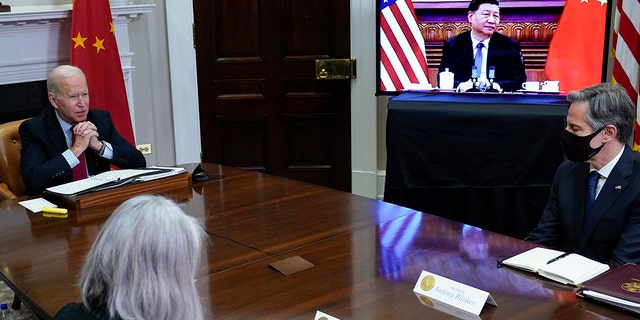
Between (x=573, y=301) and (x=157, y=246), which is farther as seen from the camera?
(x=573, y=301)

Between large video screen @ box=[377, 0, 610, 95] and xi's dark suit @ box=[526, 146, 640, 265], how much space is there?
5.73 ft

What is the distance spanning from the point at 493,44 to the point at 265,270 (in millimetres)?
2696

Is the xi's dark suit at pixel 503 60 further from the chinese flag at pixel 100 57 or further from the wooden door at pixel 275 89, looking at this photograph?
the chinese flag at pixel 100 57

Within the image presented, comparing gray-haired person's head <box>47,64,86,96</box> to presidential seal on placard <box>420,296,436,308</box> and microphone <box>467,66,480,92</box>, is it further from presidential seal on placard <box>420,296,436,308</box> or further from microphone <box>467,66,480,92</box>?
microphone <box>467,66,480,92</box>

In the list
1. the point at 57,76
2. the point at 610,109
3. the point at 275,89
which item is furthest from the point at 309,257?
the point at 275,89

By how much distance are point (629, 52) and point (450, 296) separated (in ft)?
8.75

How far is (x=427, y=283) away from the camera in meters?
1.95

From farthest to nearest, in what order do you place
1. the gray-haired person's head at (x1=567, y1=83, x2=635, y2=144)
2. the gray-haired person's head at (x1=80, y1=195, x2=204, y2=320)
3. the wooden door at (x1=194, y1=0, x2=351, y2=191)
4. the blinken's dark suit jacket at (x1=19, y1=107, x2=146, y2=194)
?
the wooden door at (x1=194, y1=0, x2=351, y2=191)
the blinken's dark suit jacket at (x1=19, y1=107, x2=146, y2=194)
the gray-haired person's head at (x1=567, y1=83, x2=635, y2=144)
the gray-haired person's head at (x1=80, y1=195, x2=204, y2=320)

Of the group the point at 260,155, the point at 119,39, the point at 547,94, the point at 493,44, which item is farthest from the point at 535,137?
the point at 119,39

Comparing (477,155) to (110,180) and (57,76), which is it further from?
(57,76)

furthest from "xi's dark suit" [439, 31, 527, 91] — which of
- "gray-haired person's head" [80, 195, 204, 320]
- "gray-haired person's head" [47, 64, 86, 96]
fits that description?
"gray-haired person's head" [80, 195, 204, 320]

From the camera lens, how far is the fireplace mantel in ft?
13.8

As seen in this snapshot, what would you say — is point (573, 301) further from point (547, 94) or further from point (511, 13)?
point (511, 13)

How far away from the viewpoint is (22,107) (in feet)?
14.4
